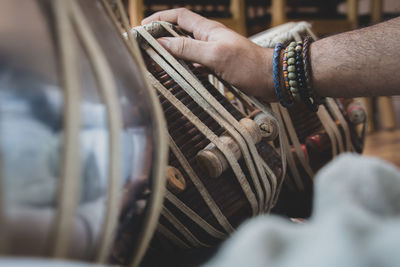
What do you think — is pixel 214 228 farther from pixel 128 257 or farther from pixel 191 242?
pixel 128 257

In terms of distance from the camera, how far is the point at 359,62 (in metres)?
0.78

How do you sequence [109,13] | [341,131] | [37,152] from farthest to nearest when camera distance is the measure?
1. [341,131]
2. [109,13]
3. [37,152]

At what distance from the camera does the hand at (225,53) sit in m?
0.76

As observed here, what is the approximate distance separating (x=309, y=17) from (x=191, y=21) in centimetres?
209

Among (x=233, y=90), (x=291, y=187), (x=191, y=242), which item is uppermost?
(x=233, y=90)

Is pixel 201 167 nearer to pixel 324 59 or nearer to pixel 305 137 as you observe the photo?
pixel 324 59

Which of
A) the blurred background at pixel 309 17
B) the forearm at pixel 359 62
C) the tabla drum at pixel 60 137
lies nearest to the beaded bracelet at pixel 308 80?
the forearm at pixel 359 62

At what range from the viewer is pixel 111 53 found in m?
0.41

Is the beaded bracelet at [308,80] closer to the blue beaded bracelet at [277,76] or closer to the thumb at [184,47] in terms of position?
the blue beaded bracelet at [277,76]

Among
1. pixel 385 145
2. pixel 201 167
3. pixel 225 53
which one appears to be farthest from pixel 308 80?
pixel 385 145

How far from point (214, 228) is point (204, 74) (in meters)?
0.30

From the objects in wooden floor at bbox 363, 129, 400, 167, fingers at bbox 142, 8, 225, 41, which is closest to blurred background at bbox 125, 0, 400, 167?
wooden floor at bbox 363, 129, 400, 167

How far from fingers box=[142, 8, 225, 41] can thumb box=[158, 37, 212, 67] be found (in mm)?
65

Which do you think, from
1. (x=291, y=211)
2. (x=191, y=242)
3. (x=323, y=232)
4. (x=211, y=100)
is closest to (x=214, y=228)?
(x=191, y=242)
